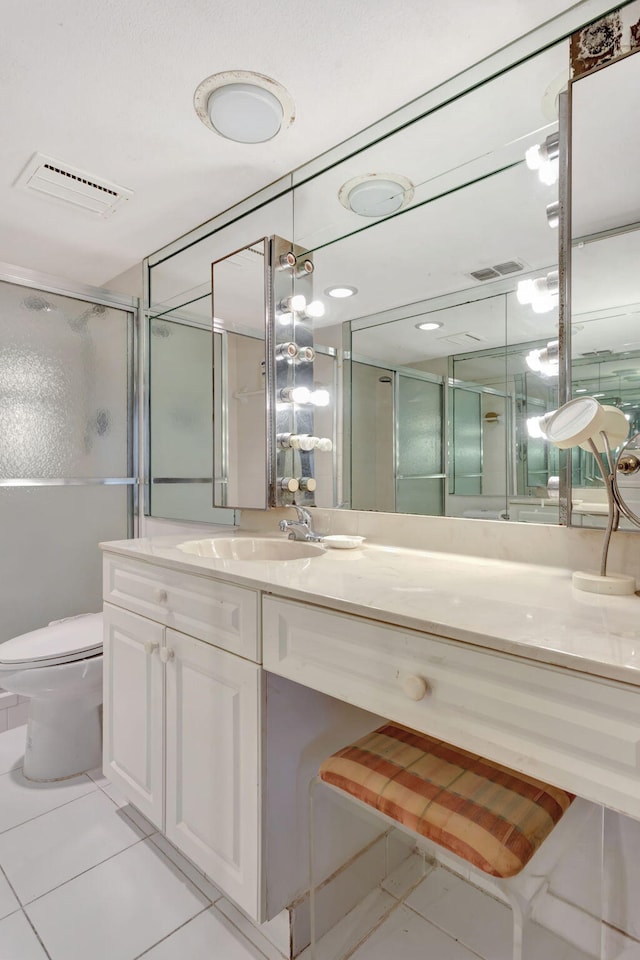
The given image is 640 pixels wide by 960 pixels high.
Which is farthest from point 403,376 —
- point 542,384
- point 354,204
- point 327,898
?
point 327,898

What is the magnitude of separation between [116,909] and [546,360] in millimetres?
1737

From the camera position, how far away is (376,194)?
5.45 ft

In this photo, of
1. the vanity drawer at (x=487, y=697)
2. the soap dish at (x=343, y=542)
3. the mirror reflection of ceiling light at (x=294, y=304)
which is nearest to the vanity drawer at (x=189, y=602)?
the vanity drawer at (x=487, y=697)

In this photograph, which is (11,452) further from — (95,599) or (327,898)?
(327,898)

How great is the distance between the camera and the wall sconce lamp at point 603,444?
97 centimetres

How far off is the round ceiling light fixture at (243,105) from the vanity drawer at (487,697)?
1.42m

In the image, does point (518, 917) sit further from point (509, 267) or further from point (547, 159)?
point (547, 159)

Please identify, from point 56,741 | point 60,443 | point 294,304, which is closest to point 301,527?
point 294,304

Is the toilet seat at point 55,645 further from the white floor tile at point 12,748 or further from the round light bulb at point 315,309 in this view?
the round light bulb at point 315,309

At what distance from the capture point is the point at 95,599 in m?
2.36

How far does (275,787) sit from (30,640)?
1.22 m

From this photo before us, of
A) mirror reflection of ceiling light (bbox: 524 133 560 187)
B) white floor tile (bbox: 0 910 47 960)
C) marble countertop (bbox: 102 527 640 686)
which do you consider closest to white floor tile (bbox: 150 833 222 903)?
white floor tile (bbox: 0 910 47 960)

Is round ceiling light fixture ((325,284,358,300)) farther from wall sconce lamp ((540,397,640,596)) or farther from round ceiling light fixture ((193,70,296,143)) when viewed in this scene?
wall sconce lamp ((540,397,640,596))

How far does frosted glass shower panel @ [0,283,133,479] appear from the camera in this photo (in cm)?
211
